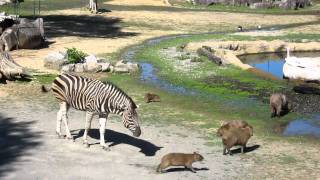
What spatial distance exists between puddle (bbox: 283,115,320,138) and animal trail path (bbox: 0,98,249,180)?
10.5 feet

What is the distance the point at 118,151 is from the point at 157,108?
548 centimetres

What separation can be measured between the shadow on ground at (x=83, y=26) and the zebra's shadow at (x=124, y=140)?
23.6 metres

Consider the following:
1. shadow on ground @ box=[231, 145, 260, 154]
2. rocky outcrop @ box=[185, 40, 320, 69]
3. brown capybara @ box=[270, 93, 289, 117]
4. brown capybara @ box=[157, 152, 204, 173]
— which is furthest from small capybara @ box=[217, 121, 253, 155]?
rocky outcrop @ box=[185, 40, 320, 69]

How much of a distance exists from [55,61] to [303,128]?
14130mm

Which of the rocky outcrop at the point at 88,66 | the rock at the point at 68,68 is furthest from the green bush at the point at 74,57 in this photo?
the rock at the point at 68,68

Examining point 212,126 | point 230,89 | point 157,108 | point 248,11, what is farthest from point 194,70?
point 248,11

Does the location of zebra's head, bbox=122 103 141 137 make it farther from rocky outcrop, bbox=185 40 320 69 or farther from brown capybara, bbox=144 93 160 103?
rocky outcrop, bbox=185 40 320 69

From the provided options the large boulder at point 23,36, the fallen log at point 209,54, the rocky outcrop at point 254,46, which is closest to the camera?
the fallen log at point 209,54

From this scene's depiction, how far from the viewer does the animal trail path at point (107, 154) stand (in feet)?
48.3

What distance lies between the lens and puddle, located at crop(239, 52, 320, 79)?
3309 centimetres

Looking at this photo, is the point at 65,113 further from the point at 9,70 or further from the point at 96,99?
the point at 9,70

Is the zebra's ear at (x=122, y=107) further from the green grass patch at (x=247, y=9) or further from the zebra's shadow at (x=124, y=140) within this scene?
the green grass patch at (x=247, y=9)

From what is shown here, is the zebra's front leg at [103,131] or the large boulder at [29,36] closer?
the zebra's front leg at [103,131]

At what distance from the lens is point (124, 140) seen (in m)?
17.7
